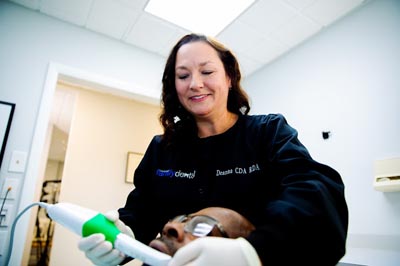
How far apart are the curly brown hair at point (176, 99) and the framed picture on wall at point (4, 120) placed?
1.36 meters

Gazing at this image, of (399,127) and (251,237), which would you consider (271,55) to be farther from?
(251,237)

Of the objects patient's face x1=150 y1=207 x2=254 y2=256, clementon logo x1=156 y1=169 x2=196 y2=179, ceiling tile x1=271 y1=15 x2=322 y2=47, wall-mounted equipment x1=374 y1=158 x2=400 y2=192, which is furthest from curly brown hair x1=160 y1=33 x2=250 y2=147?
ceiling tile x1=271 y1=15 x2=322 y2=47

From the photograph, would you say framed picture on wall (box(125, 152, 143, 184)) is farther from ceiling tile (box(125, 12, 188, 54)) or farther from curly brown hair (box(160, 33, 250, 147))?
curly brown hair (box(160, 33, 250, 147))

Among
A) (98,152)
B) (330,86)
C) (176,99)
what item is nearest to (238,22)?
(330,86)

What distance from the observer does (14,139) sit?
1.87 metres

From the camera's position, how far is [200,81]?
91 centimetres

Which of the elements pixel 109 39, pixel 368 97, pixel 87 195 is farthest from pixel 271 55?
pixel 87 195

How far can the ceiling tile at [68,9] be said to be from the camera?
209 cm

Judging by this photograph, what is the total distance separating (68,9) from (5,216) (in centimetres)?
167

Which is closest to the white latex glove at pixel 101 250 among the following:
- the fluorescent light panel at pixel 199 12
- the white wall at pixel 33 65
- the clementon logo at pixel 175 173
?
the clementon logo at pixel 175 173

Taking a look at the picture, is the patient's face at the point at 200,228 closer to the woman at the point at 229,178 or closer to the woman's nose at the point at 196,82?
the woman at the point at 229,178

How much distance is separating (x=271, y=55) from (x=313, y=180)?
2.35 metres

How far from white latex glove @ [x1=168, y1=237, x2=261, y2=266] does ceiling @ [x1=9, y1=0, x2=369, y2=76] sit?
6.53ft

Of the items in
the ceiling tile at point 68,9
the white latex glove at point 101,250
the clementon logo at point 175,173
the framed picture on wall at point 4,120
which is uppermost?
the ceiling tile at point 68,9
